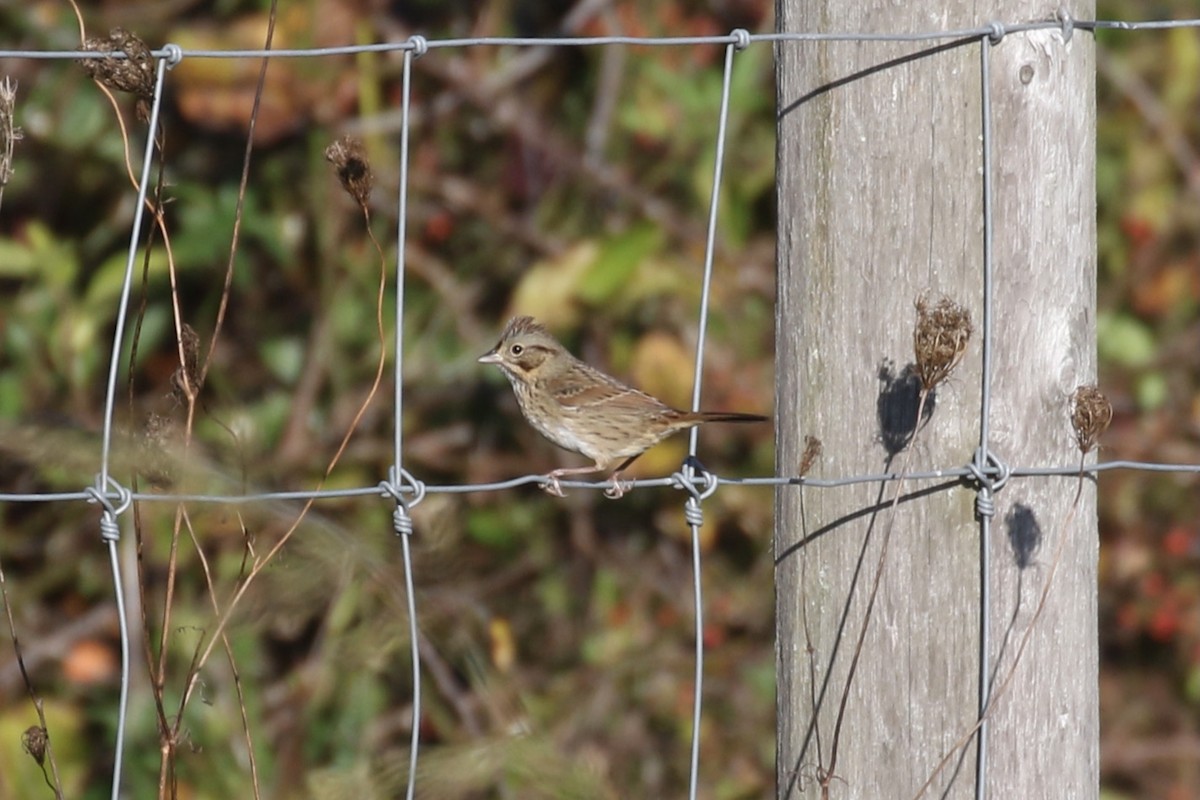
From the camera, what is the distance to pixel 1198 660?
6.52 m

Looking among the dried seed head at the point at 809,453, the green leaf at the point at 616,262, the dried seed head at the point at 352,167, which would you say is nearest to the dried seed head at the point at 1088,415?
the dried seed head at the point at 809,453

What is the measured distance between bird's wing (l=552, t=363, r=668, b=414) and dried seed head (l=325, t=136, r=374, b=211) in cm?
206

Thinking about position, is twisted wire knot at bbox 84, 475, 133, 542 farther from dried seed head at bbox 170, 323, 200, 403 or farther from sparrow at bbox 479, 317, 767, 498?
sparrow at bbox 479, 317, 767, 498

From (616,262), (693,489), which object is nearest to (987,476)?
(693,489)

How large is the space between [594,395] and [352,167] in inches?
84.3

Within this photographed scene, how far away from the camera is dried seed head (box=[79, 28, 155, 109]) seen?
2.61 m

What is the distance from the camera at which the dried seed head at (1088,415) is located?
7.62ft

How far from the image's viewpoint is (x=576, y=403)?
4750 millimetres

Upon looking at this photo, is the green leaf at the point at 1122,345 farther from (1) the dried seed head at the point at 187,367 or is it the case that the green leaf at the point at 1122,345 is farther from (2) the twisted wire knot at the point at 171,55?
(2) the twisted wire knot at the point at 171,55

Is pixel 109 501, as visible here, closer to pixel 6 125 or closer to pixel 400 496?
pixel 400 496

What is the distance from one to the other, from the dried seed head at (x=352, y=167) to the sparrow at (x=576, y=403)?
2.01 m

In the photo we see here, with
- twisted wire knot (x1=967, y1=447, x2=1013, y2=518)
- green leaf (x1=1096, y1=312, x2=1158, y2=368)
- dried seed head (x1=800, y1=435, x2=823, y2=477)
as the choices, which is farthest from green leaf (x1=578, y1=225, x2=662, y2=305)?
twisted wire knot (x1=967, y1=447, x2=1013, y2=518)

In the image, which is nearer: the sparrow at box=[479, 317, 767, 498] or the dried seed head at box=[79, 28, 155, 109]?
the dried seed head at box=[79, 28, 155, 109]

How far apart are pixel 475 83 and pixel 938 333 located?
3852mm
